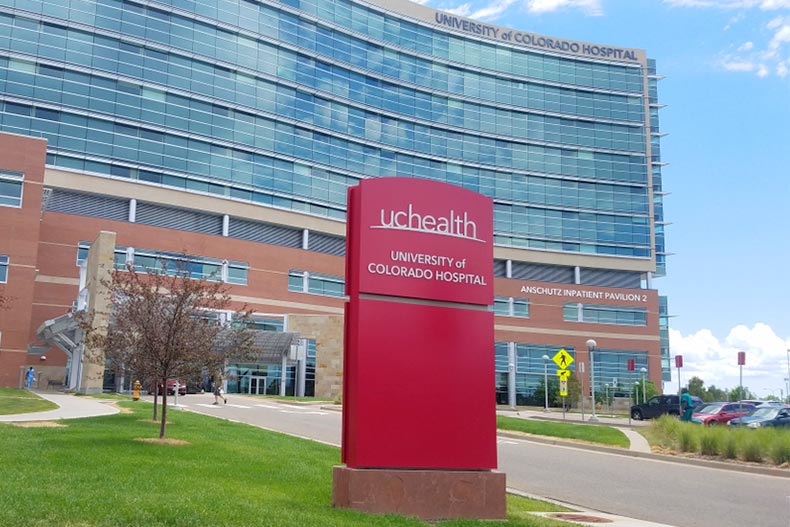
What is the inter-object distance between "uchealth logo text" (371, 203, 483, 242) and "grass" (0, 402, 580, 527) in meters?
3.53

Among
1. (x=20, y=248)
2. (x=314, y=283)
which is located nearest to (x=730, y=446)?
(x=20, y=248)

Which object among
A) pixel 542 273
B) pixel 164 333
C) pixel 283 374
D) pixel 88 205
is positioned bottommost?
pixel 283 374

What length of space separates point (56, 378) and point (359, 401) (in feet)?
173

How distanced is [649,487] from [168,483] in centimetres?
908

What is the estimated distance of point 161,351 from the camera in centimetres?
1706

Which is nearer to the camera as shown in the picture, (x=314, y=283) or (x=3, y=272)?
(x=3, y=272)

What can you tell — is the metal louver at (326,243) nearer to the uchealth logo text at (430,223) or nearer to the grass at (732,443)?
the grass at (732,443)

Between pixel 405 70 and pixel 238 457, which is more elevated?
pixel 405 70

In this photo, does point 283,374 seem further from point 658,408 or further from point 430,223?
point 430,223

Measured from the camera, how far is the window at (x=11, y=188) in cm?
4822

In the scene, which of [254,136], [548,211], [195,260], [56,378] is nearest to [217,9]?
[254,136]

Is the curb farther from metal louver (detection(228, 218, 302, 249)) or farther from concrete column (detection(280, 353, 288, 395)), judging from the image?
metal louver (detection(228, 218, 302, 249))

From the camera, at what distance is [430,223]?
10164mm

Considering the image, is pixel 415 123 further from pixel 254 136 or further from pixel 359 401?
pixel 359 401
